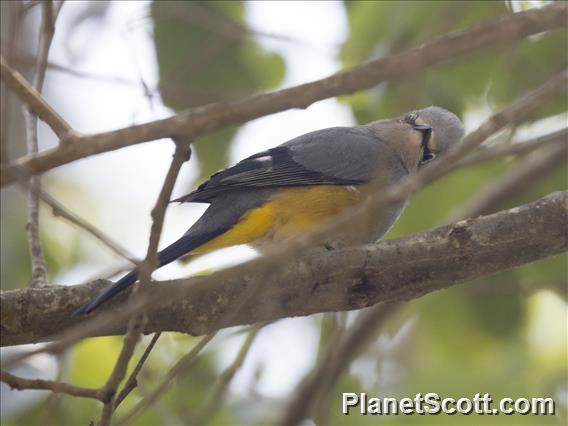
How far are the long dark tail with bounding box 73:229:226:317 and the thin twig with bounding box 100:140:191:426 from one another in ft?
2.28

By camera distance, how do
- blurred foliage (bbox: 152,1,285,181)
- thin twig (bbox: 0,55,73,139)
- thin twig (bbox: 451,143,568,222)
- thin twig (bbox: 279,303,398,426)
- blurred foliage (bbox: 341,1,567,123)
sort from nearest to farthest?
thin twig (bbox: 0,55,73,139) < thin twig (bbox: 279,303,398,426) < blurred foliage (bbox: 341,1,567,123) < blurred foliage (bbox: 152,1,285,181) < thin twig (bbox: 451,143,568,222)

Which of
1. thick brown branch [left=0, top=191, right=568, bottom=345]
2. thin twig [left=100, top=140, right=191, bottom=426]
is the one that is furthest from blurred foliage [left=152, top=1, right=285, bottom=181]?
thin twig [left=100, top=140, right=191, bottom=426]

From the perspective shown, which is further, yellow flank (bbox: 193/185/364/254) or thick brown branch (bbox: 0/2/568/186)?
yellow flank (bbox: 193/185/364/254)

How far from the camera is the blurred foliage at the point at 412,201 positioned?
4.92 meters

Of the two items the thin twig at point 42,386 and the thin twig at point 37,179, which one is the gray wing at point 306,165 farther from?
the thin twig at point 42,386

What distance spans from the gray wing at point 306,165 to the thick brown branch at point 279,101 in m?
2.00

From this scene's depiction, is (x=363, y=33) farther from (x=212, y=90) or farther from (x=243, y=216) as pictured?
(x=243, y=216)

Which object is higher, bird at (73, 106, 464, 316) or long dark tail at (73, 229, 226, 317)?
bird at (73, 106, 464, 316)

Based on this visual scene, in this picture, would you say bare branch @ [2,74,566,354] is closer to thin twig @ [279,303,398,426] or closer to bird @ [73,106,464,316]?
thin twig @ [279,303,398,426]

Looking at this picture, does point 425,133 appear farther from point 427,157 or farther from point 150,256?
point 150,256

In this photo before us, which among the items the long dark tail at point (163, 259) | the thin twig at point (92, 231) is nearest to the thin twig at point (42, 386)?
the thin twig at point (92, 231)

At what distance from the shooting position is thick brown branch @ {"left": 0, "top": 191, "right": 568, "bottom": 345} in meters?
3.65

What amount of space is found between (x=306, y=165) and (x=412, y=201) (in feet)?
2.93

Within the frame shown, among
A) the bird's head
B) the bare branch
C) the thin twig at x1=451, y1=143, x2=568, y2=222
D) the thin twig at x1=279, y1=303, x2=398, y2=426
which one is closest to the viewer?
the bare branch
